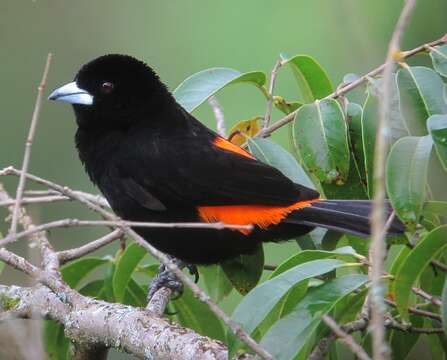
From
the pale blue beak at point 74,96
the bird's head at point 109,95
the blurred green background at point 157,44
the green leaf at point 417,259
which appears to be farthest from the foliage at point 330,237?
the blurred green background at point 157,44

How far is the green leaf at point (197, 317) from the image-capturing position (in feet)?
12.3

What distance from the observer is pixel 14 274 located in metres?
5.76

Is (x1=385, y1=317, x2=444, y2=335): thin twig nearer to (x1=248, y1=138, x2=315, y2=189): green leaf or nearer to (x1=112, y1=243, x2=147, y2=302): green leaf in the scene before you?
(x1=248, y1=138, x2=315, y2=189): green leaf

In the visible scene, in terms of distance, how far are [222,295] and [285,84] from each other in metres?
2.40

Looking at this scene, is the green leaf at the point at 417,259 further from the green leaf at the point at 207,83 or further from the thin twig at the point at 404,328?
the green leaf at the point at 207,83

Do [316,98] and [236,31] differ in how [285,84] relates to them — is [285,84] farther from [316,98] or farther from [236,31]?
[316,98]

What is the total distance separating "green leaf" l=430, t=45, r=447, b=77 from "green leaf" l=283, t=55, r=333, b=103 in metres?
0.58

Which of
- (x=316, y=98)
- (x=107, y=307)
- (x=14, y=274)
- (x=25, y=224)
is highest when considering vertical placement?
(x=316, y=98)

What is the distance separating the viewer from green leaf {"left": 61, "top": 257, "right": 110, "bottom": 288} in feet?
12.4

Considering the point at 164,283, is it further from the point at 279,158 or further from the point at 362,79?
the point at 362,79

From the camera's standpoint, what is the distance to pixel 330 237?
3.73 metres

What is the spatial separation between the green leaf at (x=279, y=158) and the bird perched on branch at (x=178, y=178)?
0.08 meters

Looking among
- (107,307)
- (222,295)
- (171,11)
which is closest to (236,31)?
(171,11)

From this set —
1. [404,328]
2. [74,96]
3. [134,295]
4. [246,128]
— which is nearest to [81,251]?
[134,295]
